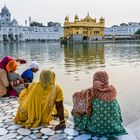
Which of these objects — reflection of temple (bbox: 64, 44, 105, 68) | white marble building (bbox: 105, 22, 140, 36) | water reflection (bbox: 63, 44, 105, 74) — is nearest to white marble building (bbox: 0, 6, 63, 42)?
white marble building (bbox: 105, 22, 140, 36)

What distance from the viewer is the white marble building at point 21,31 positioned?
78812mm

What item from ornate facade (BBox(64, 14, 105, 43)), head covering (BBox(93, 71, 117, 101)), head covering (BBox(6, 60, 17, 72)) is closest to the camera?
head covering (BBox(93, 71, 117, 101))

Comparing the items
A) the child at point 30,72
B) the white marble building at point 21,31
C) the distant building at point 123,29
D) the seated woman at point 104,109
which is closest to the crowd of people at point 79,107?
→ the seated woman at point 104,109

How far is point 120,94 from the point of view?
237 inches

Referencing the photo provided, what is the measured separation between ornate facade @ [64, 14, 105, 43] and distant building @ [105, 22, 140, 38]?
102ft

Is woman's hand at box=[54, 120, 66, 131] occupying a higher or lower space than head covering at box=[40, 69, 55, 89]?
lower

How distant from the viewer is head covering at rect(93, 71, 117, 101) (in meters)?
3.16

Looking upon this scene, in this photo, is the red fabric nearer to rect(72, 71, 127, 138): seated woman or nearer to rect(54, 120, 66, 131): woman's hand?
rect(72, 71, 127, 138): seated woman

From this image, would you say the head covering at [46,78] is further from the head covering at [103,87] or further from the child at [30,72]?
the child at [30,72]

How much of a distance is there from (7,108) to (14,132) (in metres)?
1.06

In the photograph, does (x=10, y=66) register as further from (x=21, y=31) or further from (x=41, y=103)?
(x=21, y=31)

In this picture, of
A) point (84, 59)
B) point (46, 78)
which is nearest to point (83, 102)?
point (46, 78)

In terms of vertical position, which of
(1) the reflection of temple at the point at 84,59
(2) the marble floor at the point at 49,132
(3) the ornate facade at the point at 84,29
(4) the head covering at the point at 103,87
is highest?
(3) the ornate facade at the point at 84,29

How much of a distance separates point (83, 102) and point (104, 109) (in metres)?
0.28
